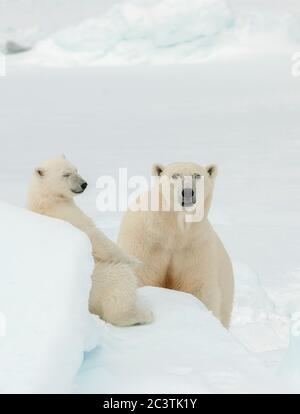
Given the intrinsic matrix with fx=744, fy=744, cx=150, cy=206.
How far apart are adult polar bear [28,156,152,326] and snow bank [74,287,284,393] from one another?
6 cm

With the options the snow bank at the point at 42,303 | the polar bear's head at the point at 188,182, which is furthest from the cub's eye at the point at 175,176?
the snow bank at the point at 42,303

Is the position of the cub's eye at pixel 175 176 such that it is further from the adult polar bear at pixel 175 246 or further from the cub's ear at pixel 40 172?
the cub's ear at pixel 40 172

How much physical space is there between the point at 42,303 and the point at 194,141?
13043 mm

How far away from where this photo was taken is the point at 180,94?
966 inches

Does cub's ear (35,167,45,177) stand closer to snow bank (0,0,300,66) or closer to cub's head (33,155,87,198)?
cub's head (33,155,87,198)

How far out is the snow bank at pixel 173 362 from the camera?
2031mm

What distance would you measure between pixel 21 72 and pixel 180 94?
15101 mm

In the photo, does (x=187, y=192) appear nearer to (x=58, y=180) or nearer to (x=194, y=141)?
(x=58, y=180)

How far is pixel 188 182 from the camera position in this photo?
2990 mm

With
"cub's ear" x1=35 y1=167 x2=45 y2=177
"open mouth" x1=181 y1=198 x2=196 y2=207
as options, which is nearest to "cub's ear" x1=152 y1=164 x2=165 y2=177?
"open mouth" x1=181 y1=198 x2=196 y2=207

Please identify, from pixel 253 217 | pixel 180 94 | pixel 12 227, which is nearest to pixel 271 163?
pixel 253 217

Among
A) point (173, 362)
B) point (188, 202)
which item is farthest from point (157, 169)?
point (173, 362)

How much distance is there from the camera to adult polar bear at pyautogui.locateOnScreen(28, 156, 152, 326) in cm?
255
